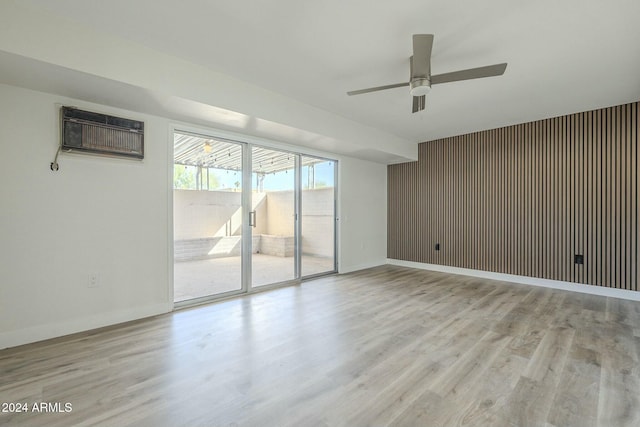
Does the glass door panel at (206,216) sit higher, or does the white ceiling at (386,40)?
the white ceiling at (386,40)

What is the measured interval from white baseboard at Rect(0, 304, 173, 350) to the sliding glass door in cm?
40

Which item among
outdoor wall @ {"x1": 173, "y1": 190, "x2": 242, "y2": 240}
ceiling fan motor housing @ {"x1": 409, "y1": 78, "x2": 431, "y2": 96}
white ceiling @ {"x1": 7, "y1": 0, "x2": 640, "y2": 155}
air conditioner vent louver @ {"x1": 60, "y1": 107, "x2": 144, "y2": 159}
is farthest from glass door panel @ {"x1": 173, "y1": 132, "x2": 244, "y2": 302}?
ceiling fan motor housing @ {"x1": 409, "y1": 78, "x2": 431, "y2": 96}

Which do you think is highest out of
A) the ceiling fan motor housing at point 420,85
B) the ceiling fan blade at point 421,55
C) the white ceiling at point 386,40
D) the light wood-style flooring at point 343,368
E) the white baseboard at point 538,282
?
the white ceiling at point 386,40

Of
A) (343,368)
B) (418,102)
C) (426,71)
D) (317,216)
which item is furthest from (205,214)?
(426,71)

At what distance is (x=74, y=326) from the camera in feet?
9.12

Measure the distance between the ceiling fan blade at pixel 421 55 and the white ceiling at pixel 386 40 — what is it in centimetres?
21

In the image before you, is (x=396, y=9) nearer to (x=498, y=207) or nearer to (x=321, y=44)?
(x=321, y=44)

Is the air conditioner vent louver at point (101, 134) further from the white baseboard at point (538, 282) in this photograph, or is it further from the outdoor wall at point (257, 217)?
the white baseboard at point (538, 282)

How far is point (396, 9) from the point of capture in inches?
82.9

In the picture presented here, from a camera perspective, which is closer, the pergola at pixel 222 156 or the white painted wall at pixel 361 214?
the pergola at pixel 222 156

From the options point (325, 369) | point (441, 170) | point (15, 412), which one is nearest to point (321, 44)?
point (325, 369)

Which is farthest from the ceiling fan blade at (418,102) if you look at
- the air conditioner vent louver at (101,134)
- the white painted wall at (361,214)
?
the air conditioner vent louver at (101,134)

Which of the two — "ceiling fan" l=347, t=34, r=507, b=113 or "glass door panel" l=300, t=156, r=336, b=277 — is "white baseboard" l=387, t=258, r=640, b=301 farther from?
"ceiling fan" l=347, t=34, r=507, b=113

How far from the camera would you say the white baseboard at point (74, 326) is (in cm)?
250
